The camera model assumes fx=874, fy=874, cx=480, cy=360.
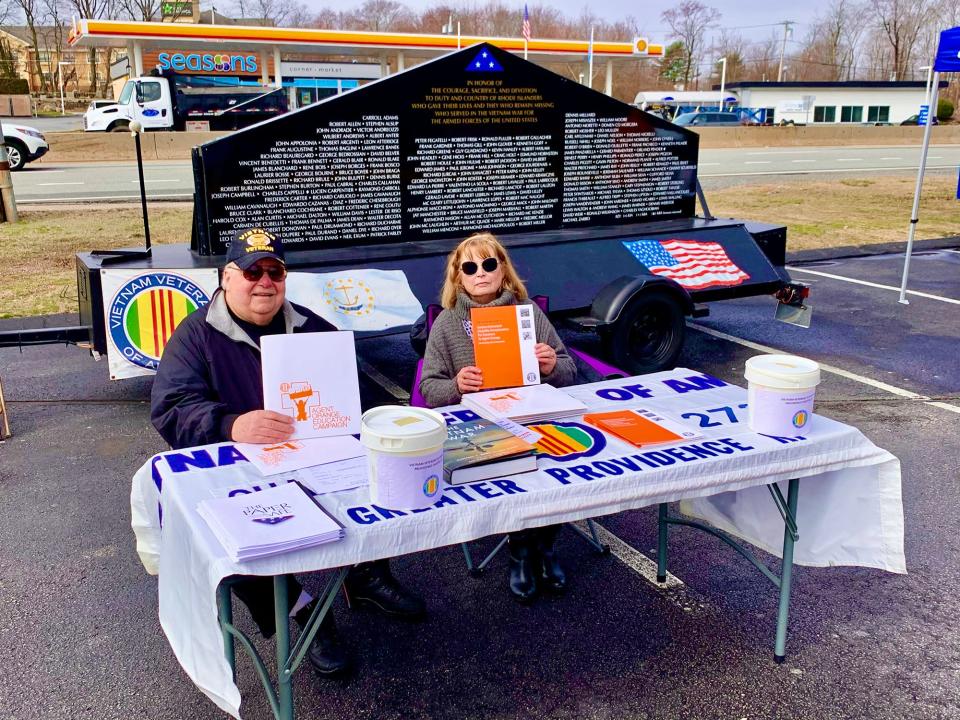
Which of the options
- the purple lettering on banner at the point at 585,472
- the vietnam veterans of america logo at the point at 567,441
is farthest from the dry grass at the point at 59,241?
the purple lettering on banner at the point at 585,472

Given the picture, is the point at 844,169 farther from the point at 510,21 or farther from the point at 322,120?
the point at 510,21

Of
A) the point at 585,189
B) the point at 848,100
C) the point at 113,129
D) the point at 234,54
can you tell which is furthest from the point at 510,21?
the point at 585,189

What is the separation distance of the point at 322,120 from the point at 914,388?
451 cm

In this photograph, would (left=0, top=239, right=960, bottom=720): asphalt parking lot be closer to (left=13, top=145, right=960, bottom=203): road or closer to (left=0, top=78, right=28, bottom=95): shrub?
(left=13, top=145, right=960, bottom=203): road

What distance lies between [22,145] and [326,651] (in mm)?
21371

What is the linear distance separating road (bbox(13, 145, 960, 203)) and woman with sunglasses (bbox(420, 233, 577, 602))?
13.4 m

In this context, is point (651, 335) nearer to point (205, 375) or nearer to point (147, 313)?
point (147, 313)

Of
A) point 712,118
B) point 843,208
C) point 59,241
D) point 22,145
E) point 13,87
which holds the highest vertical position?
point 13,87

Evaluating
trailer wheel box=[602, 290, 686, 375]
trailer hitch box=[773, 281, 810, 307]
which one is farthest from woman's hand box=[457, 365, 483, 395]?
trailer hitch box=[773, 281, 810, 307]

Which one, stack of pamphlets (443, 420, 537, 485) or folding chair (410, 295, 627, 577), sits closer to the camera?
stack of pamphlets (443, 420, 537, 485)

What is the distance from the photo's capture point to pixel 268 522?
2.18 metres

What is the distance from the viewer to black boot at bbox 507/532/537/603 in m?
3.42

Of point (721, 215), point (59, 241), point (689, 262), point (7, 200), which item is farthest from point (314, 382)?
point (721, 215)

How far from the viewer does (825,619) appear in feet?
10.9
